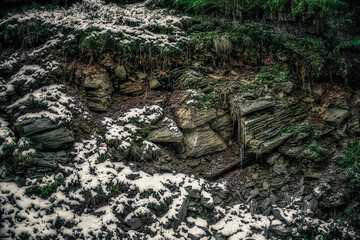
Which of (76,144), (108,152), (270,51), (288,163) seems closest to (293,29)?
(270,51)

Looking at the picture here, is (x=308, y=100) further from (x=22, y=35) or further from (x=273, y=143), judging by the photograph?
(x=22, y=35)

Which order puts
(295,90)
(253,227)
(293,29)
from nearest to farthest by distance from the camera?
(253,227)
(295,90)
(293,29)

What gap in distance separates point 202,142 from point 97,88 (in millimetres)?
3514

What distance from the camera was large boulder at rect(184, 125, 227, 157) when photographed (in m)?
6.06

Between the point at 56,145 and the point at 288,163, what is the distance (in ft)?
Result: 20.8

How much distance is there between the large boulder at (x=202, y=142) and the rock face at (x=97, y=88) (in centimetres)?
265

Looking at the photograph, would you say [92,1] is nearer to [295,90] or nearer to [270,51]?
[270,51]

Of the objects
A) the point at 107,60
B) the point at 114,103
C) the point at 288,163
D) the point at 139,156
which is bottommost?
the point at 288,163

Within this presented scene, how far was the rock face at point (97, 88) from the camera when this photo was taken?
6043 mm

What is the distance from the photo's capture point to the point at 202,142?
6098 mm

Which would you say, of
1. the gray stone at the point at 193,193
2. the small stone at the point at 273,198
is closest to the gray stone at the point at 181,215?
the gray stone at the point at 193,193

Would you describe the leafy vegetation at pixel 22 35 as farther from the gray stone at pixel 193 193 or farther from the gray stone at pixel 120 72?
the gray stone at pixel 193 193

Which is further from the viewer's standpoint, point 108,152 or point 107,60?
point 107,60

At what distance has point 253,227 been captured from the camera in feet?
16.1
